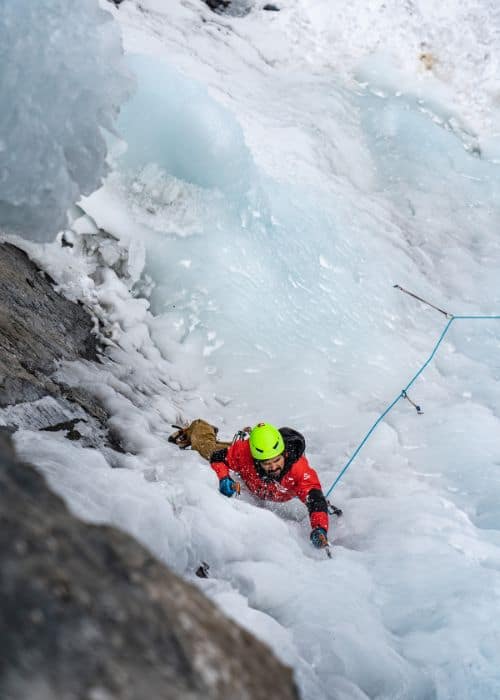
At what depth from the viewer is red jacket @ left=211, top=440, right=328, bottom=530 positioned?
4.01m

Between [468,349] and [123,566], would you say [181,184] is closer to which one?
[468,349]

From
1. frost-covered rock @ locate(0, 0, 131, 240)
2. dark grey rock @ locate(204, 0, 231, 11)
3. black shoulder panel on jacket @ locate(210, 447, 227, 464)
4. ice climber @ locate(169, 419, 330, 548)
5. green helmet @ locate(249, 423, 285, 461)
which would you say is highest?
frost-covered rock @ locate(0, 0, 131, 240)

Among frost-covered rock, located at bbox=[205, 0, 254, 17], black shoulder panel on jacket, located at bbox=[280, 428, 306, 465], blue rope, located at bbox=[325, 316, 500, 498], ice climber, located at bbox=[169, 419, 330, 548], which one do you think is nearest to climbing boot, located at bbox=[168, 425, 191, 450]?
ice climber, located at bbox=[169, 419, 330, 548]

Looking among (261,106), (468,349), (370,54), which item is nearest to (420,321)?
(468,349)

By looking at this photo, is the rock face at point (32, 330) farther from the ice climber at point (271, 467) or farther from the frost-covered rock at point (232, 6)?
the frost-covered rock at point (232, 6)

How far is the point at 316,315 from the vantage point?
21.9 ft

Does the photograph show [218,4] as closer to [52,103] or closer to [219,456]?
[52,103]

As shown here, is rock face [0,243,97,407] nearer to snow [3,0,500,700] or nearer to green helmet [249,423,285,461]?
snow [3,0,500,700]

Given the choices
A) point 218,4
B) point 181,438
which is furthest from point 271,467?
point 218,4

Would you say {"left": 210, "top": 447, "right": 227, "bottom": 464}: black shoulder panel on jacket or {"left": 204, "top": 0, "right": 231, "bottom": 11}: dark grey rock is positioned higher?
{"left": 204, "top": 0, "right": 231, "bottom": 11}: dark grey rock

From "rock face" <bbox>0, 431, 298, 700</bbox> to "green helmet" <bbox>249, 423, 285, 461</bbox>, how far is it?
111 inches

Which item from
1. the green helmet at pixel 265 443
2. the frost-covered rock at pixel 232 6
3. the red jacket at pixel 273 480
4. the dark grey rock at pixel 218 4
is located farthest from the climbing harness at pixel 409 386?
the dark grey rock at pixel 218 4

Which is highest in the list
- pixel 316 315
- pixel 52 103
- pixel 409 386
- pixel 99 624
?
pixel 99 624

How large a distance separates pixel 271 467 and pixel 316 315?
2.88 meters
